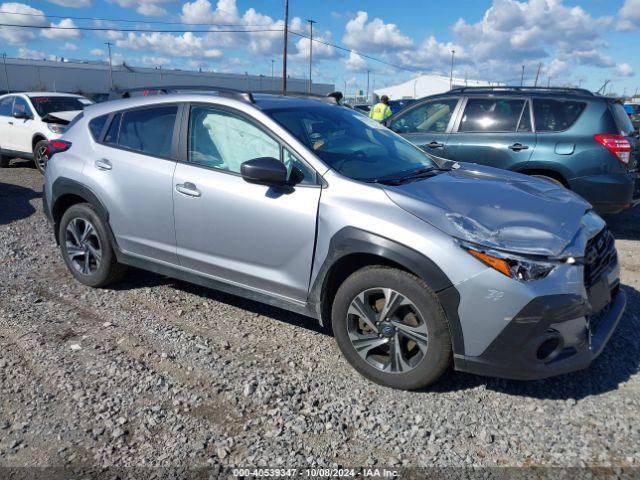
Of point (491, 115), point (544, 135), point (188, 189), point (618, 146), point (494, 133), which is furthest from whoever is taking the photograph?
point (491, 115)

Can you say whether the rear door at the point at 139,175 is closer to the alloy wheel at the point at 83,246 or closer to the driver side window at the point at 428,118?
the alloy wheel at the point at 83,246

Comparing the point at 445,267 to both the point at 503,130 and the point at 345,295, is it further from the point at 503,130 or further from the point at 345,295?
the point at 503,130

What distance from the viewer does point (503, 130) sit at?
6.84m

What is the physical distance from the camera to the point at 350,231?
315 centimetres

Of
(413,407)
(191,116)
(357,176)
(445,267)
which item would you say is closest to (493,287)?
(445,267)

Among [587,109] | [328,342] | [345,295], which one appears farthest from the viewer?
[587,109]

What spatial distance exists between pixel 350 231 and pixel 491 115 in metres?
4.62

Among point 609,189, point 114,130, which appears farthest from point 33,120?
point 609,189

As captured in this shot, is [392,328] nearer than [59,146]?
Yes

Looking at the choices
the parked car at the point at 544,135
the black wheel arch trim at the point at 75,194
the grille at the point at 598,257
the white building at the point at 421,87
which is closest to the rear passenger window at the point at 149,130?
the black wheel arch trim at the point at 75,194

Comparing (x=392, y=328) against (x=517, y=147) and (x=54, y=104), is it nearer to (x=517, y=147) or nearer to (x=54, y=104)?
(x=517, y=147)

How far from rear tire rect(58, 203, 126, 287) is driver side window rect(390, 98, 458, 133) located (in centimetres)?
456

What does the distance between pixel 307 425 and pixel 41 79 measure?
254ft

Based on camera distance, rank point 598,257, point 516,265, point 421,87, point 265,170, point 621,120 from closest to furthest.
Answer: point 516,265 < point 598,257 < point 265,170 < point 621,120 < point 421,87
